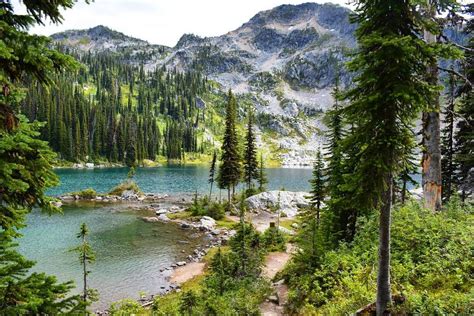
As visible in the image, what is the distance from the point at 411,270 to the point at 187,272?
24.7 m

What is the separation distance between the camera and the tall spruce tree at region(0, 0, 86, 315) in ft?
15.0

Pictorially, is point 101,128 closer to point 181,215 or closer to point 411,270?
point 181,215

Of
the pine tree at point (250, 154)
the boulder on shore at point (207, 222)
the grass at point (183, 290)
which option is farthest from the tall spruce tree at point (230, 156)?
the grass at point (183, 290)

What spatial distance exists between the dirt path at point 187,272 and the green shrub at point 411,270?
53.8ft

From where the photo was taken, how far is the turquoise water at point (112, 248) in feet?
93.7

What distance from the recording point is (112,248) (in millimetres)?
37125

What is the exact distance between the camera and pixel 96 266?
31500 mm

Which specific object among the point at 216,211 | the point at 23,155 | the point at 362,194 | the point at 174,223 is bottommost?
the point at 174,223

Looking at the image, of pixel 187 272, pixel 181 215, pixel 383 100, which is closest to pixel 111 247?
pixel 187 272

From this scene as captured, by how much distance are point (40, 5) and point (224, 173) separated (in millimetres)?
49950

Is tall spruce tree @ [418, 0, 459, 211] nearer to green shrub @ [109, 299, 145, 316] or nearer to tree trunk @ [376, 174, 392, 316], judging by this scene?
tree trunk @ [376, 174, 392, 316]

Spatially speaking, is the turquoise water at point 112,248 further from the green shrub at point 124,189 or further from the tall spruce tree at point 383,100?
the tall spruce tree at point 383,100

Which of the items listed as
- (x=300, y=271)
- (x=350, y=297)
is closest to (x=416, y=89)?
(x=350, y=297)

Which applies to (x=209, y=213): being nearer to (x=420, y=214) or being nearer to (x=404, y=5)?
(x=420, y=214)
